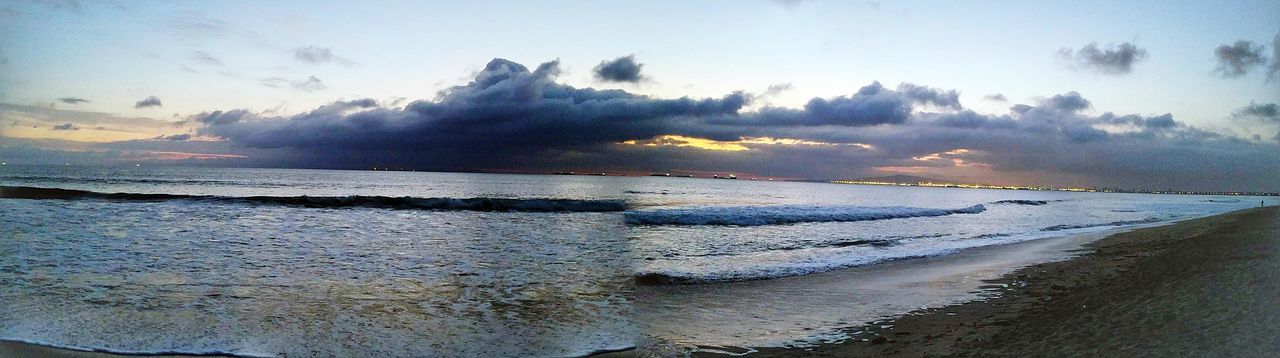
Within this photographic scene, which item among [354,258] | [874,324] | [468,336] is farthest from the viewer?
[354,258]

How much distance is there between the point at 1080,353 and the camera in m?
5.94

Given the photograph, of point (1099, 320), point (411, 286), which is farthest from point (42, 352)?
point (1099, 320)

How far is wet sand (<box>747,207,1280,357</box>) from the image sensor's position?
6145 mm

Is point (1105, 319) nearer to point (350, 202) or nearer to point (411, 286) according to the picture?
point (411, 286)

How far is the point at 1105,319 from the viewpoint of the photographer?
741 cm

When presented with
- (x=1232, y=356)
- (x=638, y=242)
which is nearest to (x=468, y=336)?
(x=1232, y=356)

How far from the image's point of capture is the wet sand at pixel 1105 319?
20.2 ft

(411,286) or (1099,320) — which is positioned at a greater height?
(1099,320)

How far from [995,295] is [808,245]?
30.1 ft

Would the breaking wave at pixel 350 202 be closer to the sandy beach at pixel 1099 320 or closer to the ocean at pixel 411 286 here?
the ocean at pixel 411 286

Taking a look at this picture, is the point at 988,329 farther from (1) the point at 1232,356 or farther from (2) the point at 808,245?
(2) the point at 808,245

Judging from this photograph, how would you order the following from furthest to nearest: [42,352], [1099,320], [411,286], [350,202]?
[350,202] → [411,286] → [1099,320] → [42,352]

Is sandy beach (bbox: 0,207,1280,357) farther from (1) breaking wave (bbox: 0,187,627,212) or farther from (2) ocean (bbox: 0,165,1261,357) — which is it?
(1) breaking wave (bbox: 0,187,627,212)

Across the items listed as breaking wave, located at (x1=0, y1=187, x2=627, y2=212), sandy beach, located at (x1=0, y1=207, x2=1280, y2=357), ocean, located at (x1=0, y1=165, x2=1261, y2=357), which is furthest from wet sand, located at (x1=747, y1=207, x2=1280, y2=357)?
breaking wave, located at (x1=0, y1=187, x2=627, y2=212)
